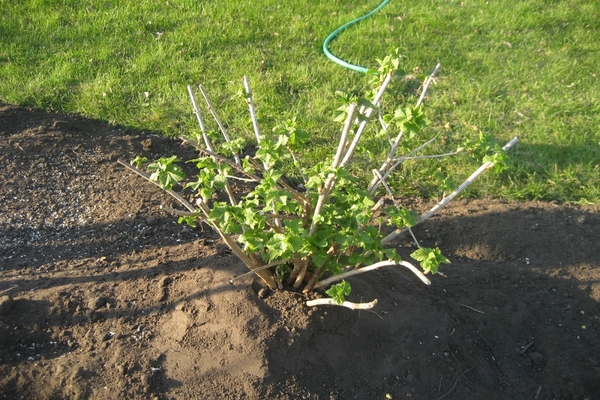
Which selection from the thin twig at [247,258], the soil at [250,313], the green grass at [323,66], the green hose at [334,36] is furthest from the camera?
the green hose at [334,36]

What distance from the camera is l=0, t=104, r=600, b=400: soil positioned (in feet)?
8.92

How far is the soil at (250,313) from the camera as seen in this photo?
2719 millimetres

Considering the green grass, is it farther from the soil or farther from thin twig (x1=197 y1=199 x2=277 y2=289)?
thin twig (x1=197 y1=199 x2=277 y2=289)

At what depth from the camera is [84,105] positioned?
16.8 ft

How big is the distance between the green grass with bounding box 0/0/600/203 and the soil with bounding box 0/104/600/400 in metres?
0.93

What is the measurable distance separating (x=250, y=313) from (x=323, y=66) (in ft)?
11.4

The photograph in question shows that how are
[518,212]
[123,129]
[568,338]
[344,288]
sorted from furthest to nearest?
[123,129] < [518,212] < [568,338] < [344,288]

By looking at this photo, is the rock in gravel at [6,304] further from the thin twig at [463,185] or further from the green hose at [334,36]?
the green hose at [334,36]

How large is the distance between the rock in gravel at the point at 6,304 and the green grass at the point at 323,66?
2287 millimetres

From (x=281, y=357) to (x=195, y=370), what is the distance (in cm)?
39

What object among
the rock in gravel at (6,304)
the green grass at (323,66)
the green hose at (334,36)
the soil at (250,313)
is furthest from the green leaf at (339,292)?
the green hose at (334,36)

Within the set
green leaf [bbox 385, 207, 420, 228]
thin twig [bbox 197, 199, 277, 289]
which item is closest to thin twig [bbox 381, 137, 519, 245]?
green leaf [bbox 385, 207, 420, 228]

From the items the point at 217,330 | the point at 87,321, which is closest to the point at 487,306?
the point at 217,330

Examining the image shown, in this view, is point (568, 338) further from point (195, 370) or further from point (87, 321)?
point (87, 321)
